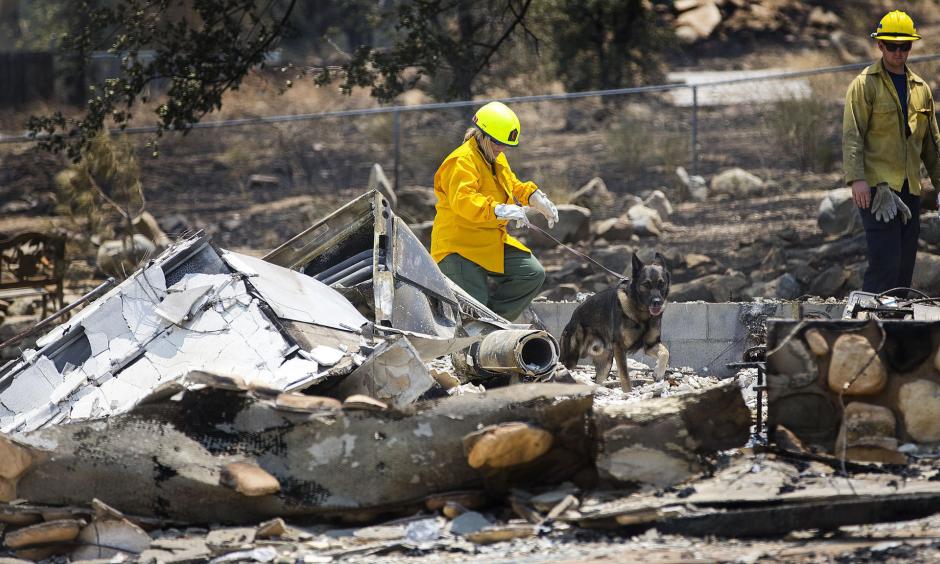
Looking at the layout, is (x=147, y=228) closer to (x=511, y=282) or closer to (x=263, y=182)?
(x=263, y=182)

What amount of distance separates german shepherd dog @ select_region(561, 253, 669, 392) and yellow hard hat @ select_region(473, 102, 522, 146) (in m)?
1.29

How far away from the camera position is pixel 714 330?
993 cm

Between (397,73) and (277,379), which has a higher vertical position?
(397,73)

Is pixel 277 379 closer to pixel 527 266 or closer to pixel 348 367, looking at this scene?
pixel 348 367

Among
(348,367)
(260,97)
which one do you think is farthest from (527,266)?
(260,97)

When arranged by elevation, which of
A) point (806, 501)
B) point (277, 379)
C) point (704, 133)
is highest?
point (704, 133)

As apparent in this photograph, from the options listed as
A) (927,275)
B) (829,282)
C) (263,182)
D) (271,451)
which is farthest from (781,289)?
(263,182)

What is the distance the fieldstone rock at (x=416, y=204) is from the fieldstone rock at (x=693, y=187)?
3.44m

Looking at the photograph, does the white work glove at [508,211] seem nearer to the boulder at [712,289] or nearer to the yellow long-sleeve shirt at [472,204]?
the yellow long-sleeve shirt at [472,204]

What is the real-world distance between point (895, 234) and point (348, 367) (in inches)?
171

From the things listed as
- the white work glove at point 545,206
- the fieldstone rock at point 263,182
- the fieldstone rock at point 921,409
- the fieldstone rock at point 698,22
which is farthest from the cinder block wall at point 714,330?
the fieldstone rock at point 698,22

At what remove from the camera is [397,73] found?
1410 cm

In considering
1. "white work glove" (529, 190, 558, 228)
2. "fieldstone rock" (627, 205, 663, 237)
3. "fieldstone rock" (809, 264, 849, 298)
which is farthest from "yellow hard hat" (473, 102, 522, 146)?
"fieldstone rock" (627, 205, 663, 237)

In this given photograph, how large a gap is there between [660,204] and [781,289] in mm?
4163
